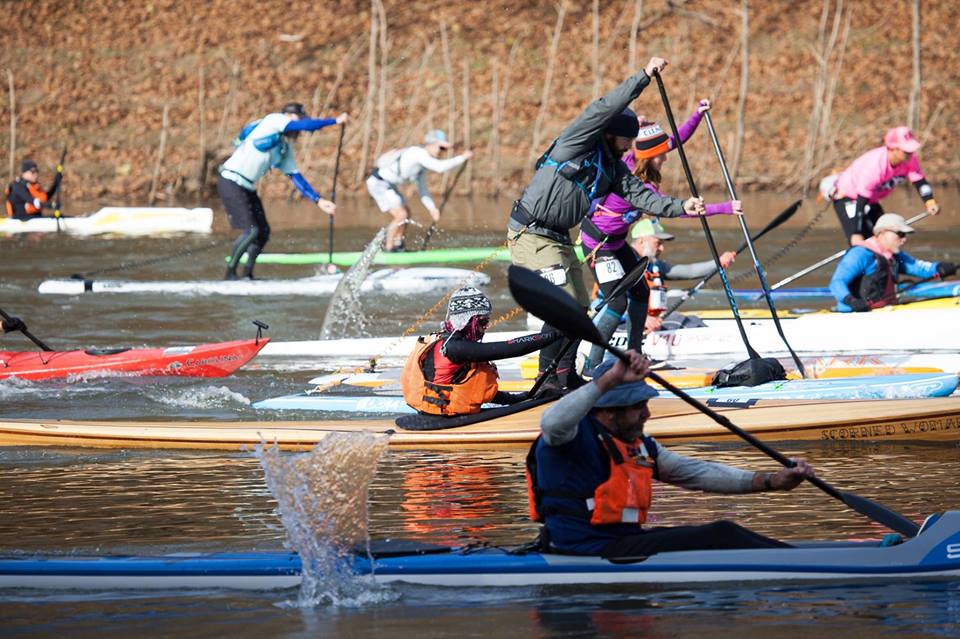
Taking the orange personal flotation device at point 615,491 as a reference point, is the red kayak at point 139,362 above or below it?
below

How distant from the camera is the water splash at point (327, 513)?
546 cm

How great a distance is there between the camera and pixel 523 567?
536 cm

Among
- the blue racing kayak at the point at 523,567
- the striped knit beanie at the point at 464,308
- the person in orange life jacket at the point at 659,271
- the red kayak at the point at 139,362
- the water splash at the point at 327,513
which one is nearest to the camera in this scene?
the blue racing kayak at the point at 523,567

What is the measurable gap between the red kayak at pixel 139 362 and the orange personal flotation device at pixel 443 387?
101 inches

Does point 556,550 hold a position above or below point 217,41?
below

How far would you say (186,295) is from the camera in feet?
49.8

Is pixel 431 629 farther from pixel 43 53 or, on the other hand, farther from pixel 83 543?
pixel 43 53

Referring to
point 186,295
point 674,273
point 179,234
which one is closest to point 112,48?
point 179,234

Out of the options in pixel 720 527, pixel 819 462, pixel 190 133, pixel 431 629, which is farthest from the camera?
pixel 190 133

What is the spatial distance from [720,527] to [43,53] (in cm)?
2782

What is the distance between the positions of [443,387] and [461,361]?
0.96ft

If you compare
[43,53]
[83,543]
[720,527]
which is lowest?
[83,543]

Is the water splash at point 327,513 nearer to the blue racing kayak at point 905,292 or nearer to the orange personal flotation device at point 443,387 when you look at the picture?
the orange personal flotation device at point 443,387

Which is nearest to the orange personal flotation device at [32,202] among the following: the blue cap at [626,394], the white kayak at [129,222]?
the white kayak at [129,222]
